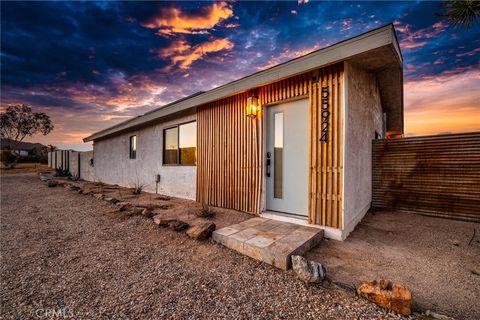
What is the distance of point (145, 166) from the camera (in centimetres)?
805

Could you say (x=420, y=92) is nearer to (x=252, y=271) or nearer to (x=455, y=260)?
(x=455, y=260)

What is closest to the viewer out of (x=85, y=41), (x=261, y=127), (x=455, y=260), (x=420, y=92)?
(x=455, y=260)

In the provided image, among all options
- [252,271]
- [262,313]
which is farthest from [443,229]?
[262,313]

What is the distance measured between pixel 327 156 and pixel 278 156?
1.07 m

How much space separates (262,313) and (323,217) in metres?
2.07

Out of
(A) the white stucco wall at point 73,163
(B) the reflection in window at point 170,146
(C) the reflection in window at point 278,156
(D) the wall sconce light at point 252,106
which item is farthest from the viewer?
(A) the white stucco wall at point 73,163

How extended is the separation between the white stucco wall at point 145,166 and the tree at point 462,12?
234 inches

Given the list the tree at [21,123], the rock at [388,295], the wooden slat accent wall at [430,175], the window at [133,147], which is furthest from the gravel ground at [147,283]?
the tree at [21,123]

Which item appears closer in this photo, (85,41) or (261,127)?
(261,127)

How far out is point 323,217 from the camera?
3254 mm

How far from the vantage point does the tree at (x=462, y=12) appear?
128 inches

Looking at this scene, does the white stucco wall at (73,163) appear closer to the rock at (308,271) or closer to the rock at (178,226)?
the rock at (178,226)

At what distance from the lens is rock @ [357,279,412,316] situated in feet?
5.06

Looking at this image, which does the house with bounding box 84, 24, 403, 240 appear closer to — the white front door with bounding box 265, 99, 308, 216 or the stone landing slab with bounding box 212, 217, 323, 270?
the white front door with bounding box 265, 99, 308, 216
